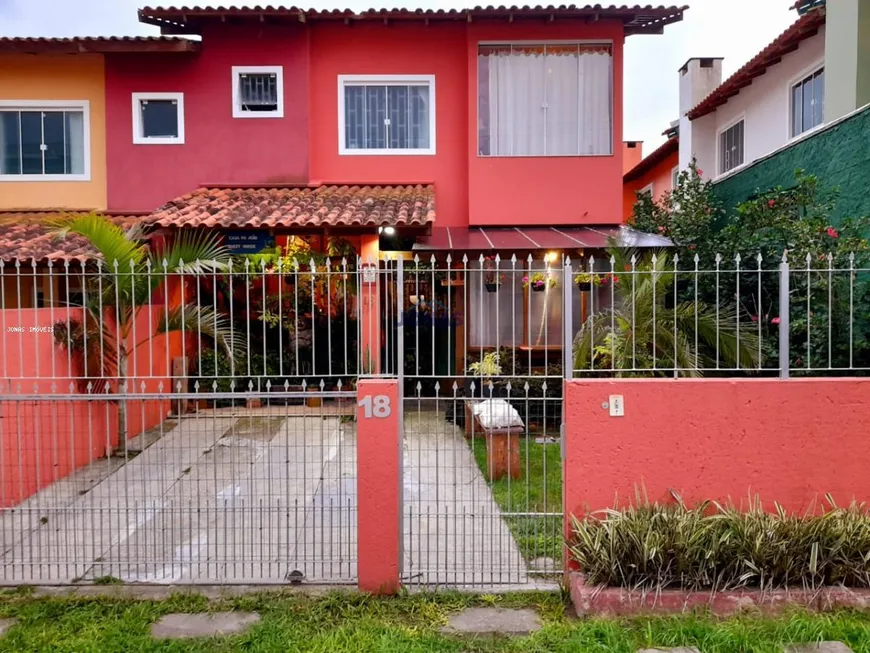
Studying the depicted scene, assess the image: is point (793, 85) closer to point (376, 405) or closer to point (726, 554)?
point (726, 554)

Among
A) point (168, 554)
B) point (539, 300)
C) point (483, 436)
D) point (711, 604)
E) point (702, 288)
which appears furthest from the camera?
point (539, 300)

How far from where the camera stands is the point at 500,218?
1232 centimetres

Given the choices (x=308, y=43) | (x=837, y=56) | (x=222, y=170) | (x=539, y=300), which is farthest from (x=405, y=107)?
(x=837, y=56)

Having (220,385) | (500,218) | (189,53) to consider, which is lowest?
(220,385)

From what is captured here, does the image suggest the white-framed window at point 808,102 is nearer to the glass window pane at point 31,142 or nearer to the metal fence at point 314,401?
the metal fence at point 314,401

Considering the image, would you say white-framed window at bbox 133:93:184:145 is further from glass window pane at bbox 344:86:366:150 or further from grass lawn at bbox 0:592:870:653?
grass lawn at bbox 0:592:870:653

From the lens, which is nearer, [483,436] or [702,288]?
[483,436]

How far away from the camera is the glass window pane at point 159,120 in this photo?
12727 mm

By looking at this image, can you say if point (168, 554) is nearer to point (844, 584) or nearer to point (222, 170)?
point (844, 584)

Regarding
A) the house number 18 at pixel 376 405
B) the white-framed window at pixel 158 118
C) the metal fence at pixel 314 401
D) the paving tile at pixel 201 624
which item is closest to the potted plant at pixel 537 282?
the metal fence at pixel 314 401

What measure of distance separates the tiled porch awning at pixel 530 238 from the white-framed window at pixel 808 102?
11.6ft

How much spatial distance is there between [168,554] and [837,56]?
1117 centimetres

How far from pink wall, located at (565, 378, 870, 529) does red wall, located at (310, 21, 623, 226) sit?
7735mm

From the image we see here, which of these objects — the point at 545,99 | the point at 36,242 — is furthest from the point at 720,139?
the point at 36,242
